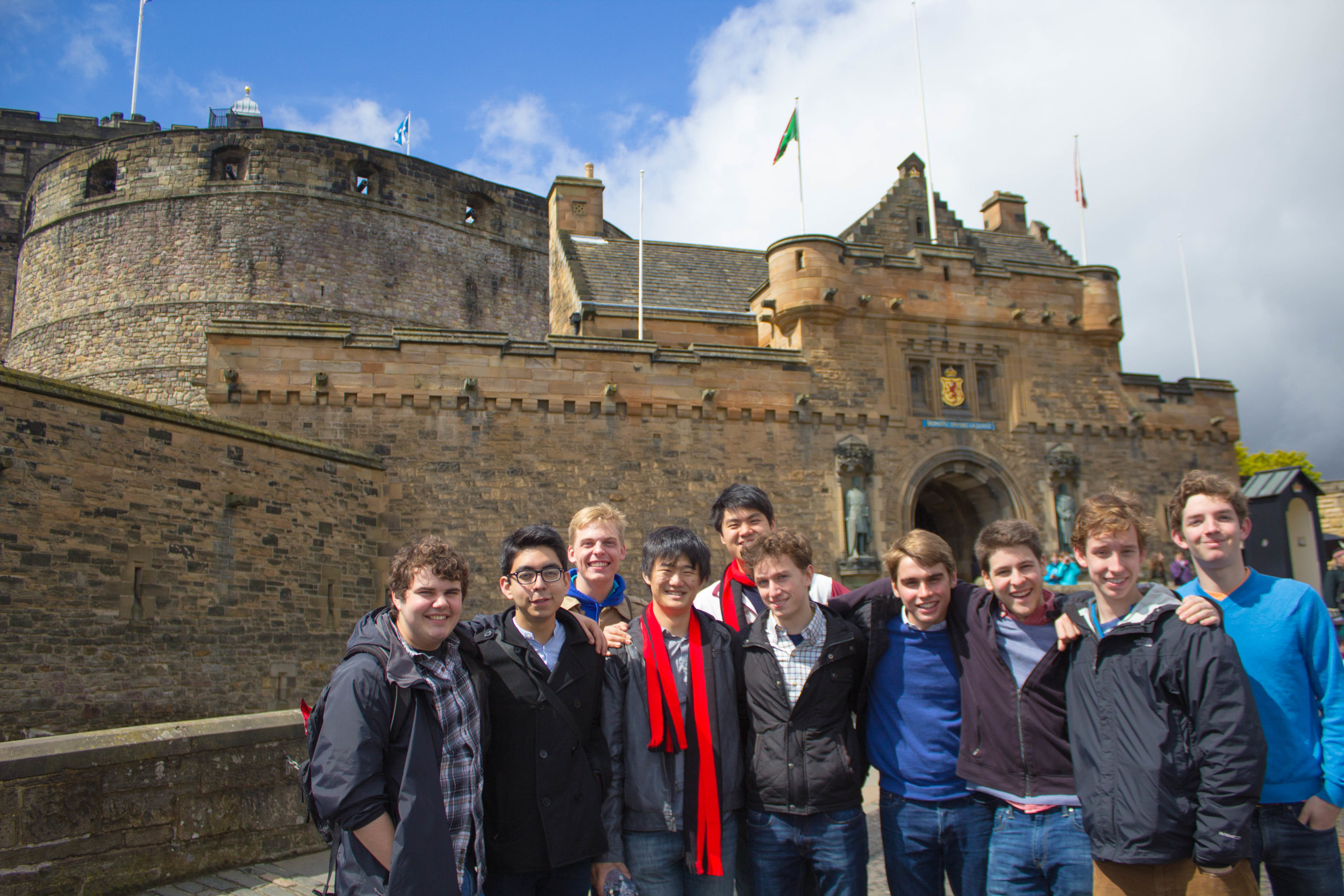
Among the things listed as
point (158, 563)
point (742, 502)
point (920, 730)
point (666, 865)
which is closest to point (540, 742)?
point (666, 865)

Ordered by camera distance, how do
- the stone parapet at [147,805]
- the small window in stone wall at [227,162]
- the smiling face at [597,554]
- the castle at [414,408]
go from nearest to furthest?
the smiling face at [597,554]
the stone parapet at [147,805]
the castle at [414,408]
the small window in stone wall at [227,162]

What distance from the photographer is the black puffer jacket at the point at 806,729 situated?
3248 millimetres

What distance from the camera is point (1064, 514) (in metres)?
15.0

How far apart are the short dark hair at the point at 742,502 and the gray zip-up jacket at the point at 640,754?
1035 millimetres

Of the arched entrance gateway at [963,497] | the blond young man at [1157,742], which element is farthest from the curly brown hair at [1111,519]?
the arched entrance gateway at [963,497]

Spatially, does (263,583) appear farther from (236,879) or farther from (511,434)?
(236,879)

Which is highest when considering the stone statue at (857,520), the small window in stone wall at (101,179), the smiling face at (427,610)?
the small window in stone wall at (101,179)

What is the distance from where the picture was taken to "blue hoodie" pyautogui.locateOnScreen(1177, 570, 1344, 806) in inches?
119

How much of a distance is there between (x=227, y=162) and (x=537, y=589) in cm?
2691

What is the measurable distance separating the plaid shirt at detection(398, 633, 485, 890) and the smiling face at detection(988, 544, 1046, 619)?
202 centimetres

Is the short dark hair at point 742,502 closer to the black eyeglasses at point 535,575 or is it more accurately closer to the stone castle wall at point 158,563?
the black eyeglasses at point 535,575

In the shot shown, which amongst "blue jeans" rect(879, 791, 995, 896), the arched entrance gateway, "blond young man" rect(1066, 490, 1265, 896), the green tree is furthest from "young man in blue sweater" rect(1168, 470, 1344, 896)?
the green tree

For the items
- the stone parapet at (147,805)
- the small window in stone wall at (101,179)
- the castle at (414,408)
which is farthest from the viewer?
the small window in stone wall at (101,179)

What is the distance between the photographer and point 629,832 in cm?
327
